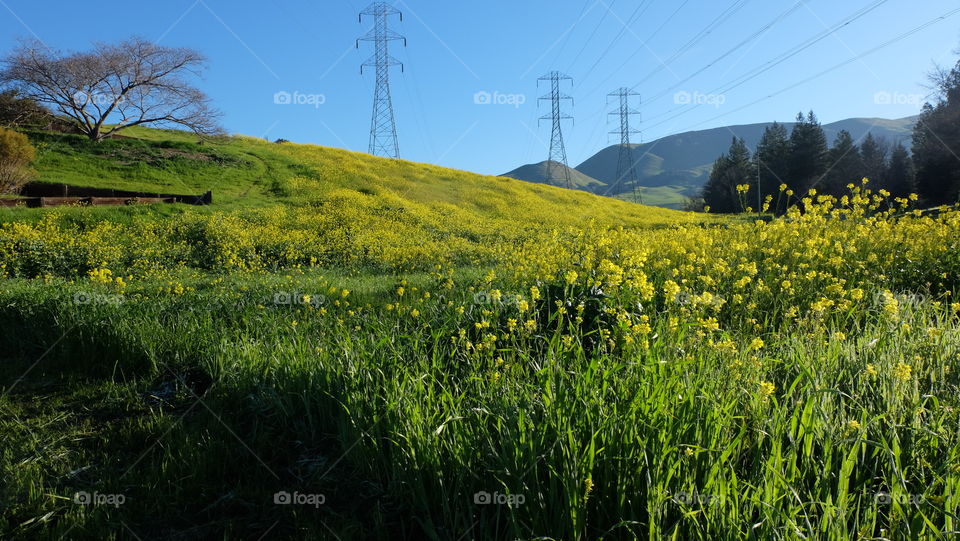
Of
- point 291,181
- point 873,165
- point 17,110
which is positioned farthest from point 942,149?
point 17,110

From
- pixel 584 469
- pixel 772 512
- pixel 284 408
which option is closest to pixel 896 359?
pixel 772 512

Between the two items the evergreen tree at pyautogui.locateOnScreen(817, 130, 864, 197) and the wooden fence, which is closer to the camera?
the wooden fence

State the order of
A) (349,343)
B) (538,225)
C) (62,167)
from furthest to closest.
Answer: (538,225), (62,167), (349,343)

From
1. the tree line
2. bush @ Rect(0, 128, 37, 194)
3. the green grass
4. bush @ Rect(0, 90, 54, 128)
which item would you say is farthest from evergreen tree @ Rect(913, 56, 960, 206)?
bush @ Rect(0, 90, 54, 128)

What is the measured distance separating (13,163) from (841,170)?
61.3 m

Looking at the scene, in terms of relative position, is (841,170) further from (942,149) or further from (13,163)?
(13,163)

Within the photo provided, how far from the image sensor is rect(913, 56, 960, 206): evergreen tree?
1282 inches

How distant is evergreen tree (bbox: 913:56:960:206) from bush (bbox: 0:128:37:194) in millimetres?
49360

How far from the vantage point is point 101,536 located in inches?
96.9

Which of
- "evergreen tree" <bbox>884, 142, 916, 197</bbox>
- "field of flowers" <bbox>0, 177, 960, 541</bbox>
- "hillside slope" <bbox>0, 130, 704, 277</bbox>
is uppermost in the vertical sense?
"evergreen tree" <bbox>884, 142, 916, 197</bbox>

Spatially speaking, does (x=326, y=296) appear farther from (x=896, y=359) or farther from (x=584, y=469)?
(x=896, y=359)

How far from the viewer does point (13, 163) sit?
61.8 ft

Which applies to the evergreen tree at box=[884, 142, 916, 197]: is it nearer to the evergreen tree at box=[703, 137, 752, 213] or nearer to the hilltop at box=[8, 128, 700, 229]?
the evergreen tree at box=[703, 137, 752, 213]

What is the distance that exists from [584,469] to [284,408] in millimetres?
2284
